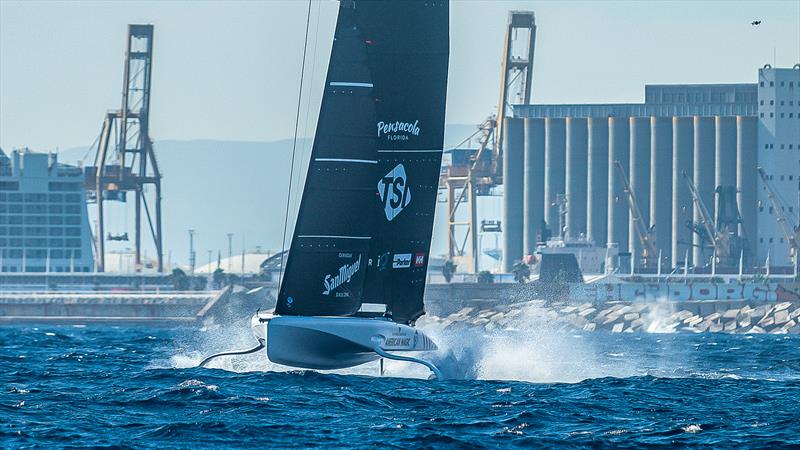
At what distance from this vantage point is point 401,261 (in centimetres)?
2905

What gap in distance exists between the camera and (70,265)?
456 ft

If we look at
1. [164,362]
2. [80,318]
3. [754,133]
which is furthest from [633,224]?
[164,362]

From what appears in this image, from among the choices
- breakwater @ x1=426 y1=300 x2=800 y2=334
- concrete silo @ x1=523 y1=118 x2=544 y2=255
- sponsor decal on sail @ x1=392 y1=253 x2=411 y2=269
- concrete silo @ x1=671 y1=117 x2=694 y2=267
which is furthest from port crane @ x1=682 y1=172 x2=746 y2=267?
sponsor decal on sail @ x1=392 y1=253 x2=411 y2=269

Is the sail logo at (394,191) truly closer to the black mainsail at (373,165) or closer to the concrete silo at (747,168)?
the black mainsail at (373,165)

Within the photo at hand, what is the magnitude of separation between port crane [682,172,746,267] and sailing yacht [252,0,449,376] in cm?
10179

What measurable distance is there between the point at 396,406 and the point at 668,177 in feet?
363

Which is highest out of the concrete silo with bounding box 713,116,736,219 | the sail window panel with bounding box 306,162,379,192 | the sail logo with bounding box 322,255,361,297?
the concrete silo with bounding box 713,116,736,219

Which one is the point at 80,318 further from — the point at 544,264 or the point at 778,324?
the point at 778,324

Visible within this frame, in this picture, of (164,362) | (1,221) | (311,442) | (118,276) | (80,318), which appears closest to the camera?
(311,442)

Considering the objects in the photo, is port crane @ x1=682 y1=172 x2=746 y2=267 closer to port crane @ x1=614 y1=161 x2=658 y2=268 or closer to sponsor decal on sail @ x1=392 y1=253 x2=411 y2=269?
port crane @ x1=614 y1=161 x2=658 y2=268

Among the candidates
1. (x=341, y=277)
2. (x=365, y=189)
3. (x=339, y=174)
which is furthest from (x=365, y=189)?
(x=341, y=277)

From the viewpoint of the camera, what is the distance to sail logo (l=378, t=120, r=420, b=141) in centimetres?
2802

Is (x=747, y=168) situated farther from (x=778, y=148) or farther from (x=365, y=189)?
(x=365, y=189)

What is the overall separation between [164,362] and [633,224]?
101365 millimetres
